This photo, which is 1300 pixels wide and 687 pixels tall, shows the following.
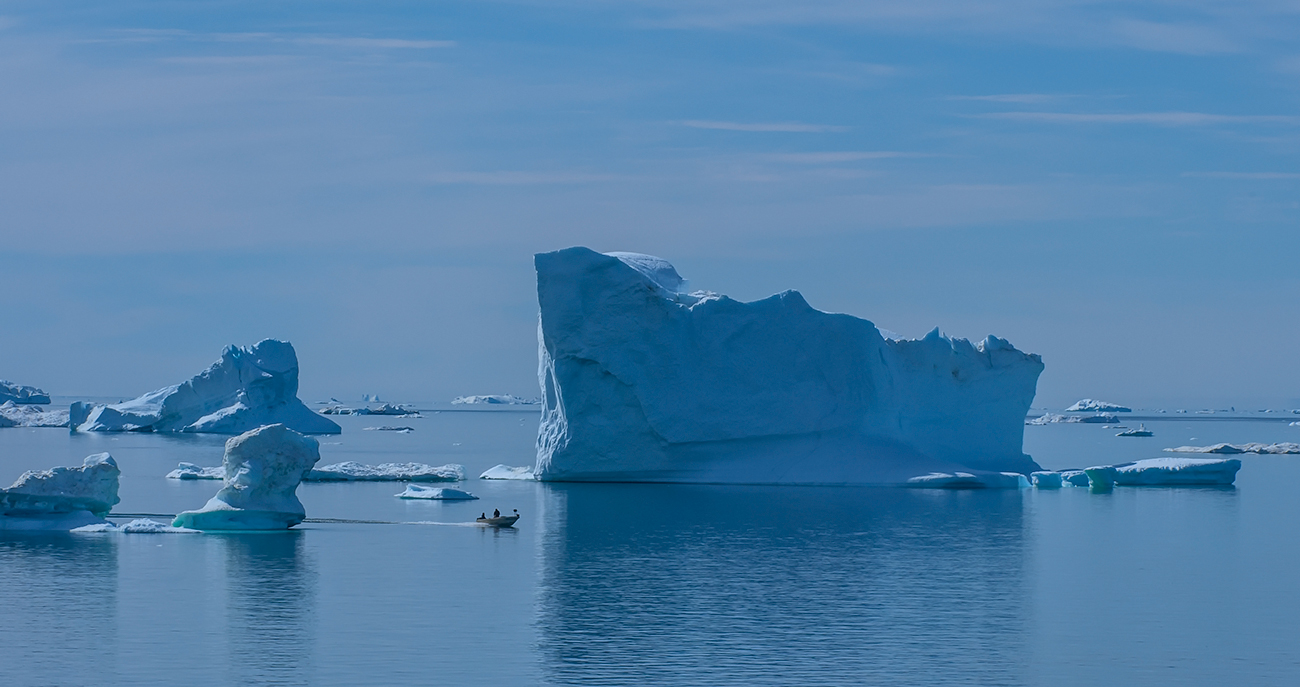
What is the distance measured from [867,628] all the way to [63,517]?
52.6 feet

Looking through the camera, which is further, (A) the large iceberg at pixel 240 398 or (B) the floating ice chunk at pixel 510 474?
(A) the large iceberg at pixel 240 398

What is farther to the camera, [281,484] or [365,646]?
[281,484]

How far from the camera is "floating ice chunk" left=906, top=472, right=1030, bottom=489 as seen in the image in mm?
35594

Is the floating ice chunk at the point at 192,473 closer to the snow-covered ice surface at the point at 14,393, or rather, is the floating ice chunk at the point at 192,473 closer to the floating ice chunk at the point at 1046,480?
the floating ice chunk at the point at 1046,480

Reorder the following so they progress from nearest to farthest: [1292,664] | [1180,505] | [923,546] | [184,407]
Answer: [1292,664], [923,546], [1180,505], [184,407]

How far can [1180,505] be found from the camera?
1417 inches

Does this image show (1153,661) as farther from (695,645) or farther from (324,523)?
(324,523)

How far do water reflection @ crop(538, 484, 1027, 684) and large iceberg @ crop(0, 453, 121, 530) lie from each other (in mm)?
8156

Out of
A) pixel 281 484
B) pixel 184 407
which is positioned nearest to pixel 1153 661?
pixel 281 484

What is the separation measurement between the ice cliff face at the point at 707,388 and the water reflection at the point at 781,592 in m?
2.98

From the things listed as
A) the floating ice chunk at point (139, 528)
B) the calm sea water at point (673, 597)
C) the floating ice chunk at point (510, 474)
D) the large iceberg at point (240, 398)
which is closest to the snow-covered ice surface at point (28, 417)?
the large iceberg at point (240, 398)

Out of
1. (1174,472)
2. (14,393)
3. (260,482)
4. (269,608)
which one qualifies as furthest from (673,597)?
(14,393)

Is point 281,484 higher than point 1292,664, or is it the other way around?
point 281,484

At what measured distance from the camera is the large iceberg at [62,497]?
82.9 feet
